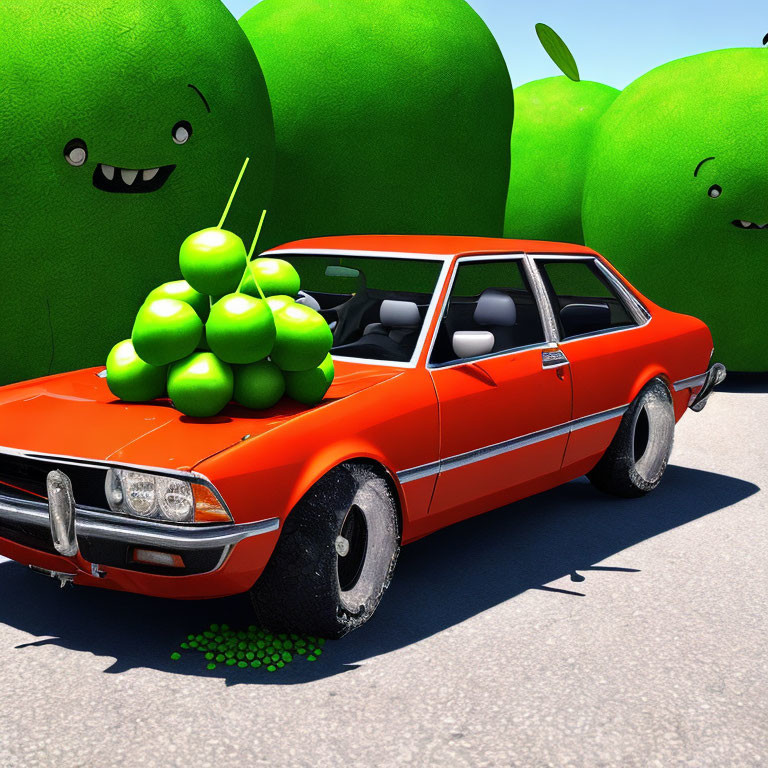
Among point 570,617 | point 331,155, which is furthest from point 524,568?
point 331,155

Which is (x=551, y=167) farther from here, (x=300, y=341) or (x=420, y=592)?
(x=300, y=341)

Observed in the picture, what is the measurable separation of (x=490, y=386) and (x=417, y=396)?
51 cm

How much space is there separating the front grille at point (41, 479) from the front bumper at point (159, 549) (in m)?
0.04

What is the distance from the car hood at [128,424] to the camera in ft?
11.4

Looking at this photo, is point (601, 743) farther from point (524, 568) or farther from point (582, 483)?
point (582, 483)

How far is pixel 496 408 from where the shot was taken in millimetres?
4633

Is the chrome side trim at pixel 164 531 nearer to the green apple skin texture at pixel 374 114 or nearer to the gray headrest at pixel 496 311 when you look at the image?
the gray headrest at pixel 496 311

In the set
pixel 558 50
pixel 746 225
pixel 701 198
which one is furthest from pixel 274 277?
pixel 558 50

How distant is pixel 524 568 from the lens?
4.84 m

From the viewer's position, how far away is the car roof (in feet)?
16.1

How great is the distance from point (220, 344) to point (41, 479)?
2.58ft

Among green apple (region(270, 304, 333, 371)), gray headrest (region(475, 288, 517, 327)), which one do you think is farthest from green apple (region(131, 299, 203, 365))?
gray headrest (region(475, 288, 517, 327))

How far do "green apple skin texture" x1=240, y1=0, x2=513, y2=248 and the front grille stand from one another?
20.1 ft

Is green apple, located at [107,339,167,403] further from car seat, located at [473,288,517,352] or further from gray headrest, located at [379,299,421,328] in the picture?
car seat, located at [473,288,517,352]
